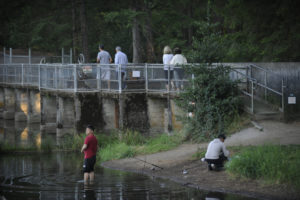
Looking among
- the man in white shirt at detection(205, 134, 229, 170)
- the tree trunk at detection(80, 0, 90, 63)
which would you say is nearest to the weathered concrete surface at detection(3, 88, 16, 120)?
the tree trunk at detection(80, 0, 90, 63)

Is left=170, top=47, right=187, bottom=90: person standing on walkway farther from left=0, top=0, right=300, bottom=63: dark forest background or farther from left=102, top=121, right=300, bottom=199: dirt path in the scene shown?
left=102, top=121, right=300, bottom=199: dirt path

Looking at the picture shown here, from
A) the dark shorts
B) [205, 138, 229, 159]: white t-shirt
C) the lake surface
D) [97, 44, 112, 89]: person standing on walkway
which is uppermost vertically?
[97, 44, 112, 89]: person standing on walkway

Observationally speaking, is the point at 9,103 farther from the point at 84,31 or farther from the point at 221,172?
the point at 221,172

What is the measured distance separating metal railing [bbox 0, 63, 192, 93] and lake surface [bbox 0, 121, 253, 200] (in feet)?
14.0

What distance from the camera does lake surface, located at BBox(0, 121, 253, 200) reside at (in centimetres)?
1379

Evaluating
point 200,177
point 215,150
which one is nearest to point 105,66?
point 215,150

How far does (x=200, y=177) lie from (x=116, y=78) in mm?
9784

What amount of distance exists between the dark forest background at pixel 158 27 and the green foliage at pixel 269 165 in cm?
654

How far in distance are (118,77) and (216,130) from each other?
5824mm

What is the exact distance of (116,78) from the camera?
24.3 metres

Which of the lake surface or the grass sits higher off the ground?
the grass

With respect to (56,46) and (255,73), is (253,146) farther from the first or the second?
(56,46)

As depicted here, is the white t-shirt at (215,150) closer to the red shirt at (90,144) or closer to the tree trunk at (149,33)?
the red shirt at (90,144)

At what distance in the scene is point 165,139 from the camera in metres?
21.3
